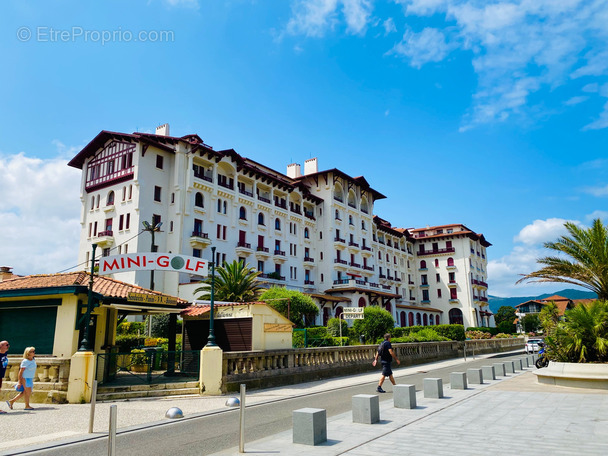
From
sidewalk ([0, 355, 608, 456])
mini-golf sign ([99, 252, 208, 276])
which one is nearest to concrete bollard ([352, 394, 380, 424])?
sidewalk ([0, 355, 608, 456])

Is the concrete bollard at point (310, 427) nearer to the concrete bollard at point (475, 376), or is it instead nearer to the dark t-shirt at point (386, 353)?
the dark t-shirt at point (386, 353)

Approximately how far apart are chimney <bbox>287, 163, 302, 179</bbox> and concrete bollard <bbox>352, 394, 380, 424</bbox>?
50.6 meters

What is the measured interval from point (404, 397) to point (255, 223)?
1447 inches

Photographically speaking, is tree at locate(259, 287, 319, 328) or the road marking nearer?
the road marking

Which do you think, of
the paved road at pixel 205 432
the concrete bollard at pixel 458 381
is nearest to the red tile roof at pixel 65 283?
the paved road at pixel 205 432

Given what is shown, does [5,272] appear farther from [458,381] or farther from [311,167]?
[311,167]

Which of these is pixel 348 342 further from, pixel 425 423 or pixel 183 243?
pixel 425 423

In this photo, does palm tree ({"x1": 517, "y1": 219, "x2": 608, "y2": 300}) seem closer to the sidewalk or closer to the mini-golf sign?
the sidewalk

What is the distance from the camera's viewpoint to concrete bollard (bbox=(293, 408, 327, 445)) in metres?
7.52

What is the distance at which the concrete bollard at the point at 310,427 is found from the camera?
752cm

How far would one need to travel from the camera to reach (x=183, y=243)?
38.8m

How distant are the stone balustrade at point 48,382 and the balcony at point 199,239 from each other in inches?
986

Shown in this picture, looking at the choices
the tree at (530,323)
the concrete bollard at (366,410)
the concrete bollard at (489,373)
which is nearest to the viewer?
the concrete bollard at (366,410)

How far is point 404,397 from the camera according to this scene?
10.9 m
